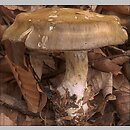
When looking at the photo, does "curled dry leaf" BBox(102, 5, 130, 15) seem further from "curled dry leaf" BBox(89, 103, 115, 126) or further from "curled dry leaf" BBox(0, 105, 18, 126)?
"curled dry leaf" BBox(0, 105, 18, 126)

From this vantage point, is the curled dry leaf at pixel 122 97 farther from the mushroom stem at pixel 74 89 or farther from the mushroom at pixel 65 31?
the mushroom at pixel 65 31

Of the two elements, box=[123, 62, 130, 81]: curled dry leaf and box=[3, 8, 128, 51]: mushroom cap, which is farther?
box=[123, 62, 130, 81]: curled dry leaf

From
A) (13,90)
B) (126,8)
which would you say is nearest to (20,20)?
(13,90)

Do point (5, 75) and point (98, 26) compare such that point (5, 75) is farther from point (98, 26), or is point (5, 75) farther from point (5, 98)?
point (98, 26)

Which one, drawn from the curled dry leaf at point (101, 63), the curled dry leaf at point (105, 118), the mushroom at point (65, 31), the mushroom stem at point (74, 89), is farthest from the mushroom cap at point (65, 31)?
the curled dry leaf at point (105, 118)

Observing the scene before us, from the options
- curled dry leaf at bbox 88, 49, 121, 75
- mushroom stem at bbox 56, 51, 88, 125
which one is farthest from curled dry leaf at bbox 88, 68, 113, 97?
mushroom stem at bbox 56, 51, 88, 125
